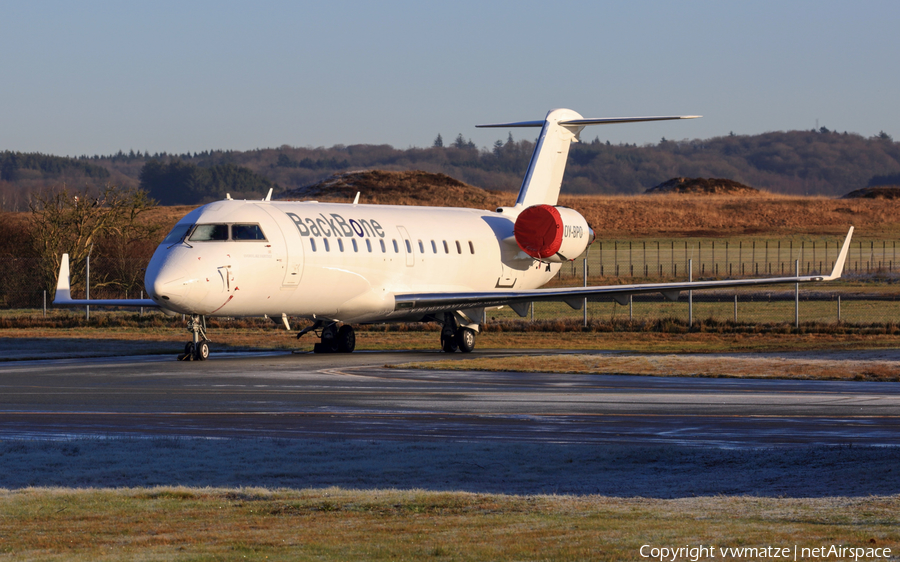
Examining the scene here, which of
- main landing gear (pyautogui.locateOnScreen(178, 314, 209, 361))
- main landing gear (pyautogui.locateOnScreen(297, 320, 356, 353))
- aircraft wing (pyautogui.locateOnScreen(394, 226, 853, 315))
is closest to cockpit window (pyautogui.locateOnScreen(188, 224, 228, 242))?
main landing gear (pyautogui.locateOnScreen(178, 314, 209, 361))

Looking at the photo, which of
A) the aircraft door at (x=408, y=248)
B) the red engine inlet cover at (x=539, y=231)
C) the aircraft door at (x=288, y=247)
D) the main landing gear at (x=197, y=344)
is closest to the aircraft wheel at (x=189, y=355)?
the main landing gear at (x=197, y=344)

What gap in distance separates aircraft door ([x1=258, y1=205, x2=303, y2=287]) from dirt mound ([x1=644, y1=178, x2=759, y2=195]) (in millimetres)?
137175

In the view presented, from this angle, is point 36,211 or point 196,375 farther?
point 36,211

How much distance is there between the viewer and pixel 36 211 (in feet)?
198

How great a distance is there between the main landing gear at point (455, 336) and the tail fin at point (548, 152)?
22.8 feet

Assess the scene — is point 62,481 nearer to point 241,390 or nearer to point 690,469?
point 690,469

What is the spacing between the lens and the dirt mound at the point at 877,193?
145 metres

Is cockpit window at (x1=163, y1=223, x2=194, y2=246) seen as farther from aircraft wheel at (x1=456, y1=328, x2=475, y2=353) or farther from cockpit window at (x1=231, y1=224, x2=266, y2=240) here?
aircraft wheel at (x1=456, y1=328, x2=475, y2=353)

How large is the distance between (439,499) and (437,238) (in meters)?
24.6

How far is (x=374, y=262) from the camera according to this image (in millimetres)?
32094

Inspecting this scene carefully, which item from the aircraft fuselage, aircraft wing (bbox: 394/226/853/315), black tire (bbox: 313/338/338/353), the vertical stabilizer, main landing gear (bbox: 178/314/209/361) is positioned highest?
the vertical stabilizer

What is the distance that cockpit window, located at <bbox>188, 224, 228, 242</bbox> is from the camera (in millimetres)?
28328

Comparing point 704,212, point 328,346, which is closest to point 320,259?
point 328,346

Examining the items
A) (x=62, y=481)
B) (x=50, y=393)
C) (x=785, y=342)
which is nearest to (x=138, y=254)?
(x=785, y=342)
